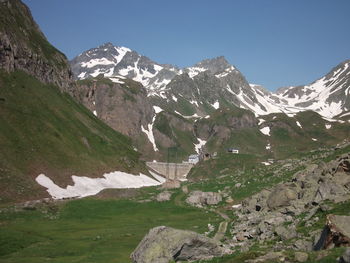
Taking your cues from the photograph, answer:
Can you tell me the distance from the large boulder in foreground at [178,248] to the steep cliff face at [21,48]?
5234 inches

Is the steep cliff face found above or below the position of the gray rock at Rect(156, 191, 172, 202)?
above

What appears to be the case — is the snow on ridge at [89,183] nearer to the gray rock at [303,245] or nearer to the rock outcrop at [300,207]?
the rock outcrop at [300,207]

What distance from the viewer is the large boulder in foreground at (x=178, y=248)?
132ft

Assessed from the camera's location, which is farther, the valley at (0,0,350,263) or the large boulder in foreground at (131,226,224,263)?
the valley at (0,0,350,263)

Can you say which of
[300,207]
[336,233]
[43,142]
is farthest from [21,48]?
[336,233]

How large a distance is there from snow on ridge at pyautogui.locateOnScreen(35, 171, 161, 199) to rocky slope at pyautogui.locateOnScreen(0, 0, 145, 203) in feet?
8.23

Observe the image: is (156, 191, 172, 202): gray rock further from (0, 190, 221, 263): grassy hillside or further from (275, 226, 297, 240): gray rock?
(275, 226, 297, 240): gray rock

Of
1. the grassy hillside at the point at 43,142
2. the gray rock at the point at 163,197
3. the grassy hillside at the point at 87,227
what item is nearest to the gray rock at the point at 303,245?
the grassy hillside at the point at 87,227

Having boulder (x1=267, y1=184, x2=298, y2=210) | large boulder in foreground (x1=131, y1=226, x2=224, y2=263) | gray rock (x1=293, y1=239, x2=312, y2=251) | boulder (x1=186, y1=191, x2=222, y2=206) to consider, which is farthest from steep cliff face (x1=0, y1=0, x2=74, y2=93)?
gray rock (x1=293, y1=239, x2=312, y2=251)

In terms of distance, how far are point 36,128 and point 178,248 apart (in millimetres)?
113534

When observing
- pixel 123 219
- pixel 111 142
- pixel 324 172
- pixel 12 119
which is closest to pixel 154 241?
pixel 324 172

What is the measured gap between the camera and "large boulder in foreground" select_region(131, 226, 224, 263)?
4016cm

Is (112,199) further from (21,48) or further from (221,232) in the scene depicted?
(21,48)

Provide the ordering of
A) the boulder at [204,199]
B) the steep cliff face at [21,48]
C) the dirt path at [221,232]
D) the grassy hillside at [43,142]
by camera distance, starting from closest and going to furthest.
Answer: the dirt path at [221,232] → the boulder at [204,199] → the grassy hillside at [43,142] → the steep cliff face at [21,48]
